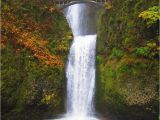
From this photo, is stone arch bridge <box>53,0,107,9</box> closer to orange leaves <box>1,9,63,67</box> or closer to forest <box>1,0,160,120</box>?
forest <box>1,0,160,120</box>

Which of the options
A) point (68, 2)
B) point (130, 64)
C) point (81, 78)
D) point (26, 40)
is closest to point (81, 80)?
point (81, 78)

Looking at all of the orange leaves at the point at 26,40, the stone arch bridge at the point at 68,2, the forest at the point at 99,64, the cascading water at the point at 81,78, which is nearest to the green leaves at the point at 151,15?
the forest at the point at 99,64

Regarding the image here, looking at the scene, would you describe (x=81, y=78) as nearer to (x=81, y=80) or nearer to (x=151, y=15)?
(x=81, y=80)

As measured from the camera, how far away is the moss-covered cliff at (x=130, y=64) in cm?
1138

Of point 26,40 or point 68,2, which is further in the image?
point 68,2

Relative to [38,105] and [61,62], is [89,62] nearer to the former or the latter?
[61,62]

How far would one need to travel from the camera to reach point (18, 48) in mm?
12609

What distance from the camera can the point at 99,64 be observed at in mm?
13547

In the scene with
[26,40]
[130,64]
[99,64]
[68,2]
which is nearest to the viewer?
[130,64]

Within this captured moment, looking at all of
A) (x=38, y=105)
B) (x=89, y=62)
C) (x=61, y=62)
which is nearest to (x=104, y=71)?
(x=89, y=62)

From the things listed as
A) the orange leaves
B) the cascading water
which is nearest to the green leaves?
the cascading water

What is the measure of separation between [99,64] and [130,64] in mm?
2002

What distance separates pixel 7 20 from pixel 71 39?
320cm

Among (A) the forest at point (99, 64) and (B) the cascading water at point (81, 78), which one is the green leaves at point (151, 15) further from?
(B) the cascading water at point (81, 78)
